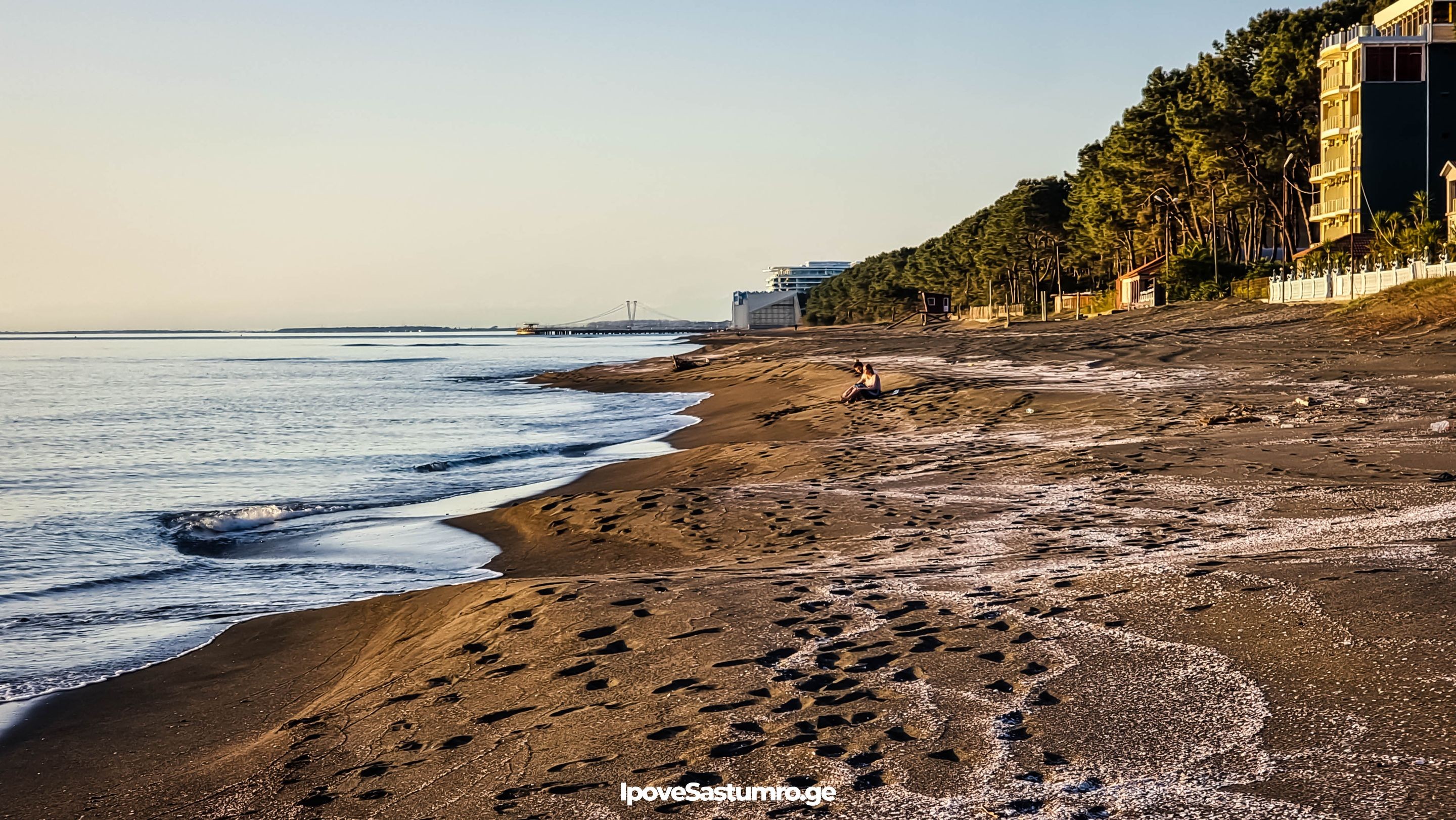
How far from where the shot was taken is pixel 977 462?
14914 mm

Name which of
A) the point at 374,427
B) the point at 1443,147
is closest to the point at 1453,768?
the point at 374,427

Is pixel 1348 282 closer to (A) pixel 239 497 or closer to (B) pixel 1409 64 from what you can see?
(B) pixel 1409 64

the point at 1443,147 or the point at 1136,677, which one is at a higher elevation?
the point at 1443,147

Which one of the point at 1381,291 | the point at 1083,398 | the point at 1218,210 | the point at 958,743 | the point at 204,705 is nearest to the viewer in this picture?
the point at 958,743

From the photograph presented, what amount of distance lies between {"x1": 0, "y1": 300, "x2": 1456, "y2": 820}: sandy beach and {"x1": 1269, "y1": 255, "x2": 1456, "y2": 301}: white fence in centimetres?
2410

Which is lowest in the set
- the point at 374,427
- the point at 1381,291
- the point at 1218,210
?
the point at 374,427

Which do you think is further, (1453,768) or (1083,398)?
(1083,398)

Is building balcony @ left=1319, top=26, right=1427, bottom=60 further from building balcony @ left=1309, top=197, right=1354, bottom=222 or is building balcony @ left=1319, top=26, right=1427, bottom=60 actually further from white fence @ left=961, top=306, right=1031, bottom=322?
white fence @ left=961, top=306, right=1031, bottom=322

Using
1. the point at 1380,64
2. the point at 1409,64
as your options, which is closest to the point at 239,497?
the point at 1380,64

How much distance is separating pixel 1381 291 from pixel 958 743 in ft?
114

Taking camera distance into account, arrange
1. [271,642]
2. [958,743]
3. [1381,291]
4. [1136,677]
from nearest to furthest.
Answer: [958,743], [1136,677], [271,642], [1381,291]

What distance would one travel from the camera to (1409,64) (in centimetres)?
5928

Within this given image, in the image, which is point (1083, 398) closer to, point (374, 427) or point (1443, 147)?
point (374, 427)

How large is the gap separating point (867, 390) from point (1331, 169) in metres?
48.4
